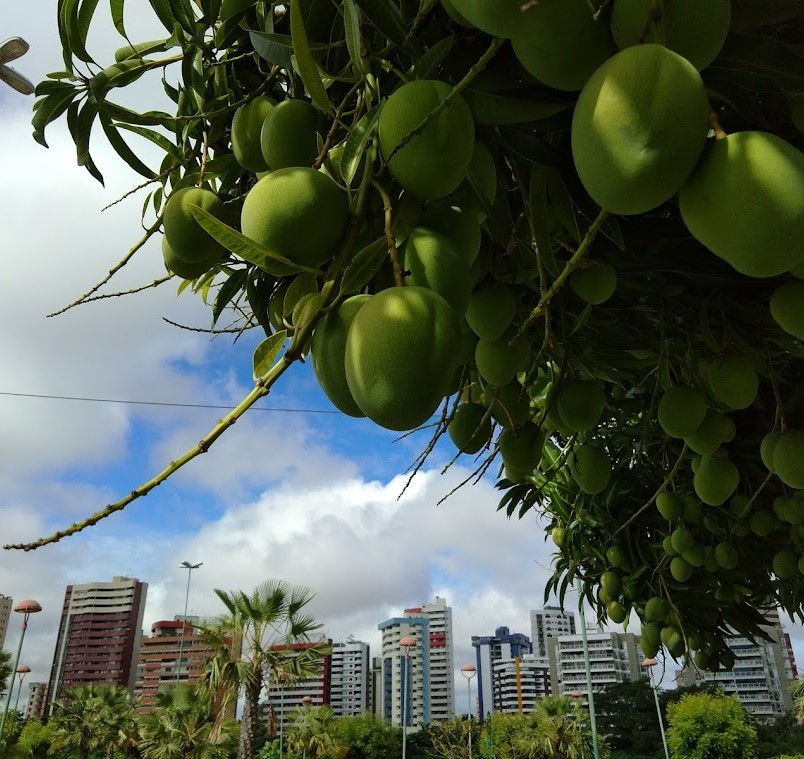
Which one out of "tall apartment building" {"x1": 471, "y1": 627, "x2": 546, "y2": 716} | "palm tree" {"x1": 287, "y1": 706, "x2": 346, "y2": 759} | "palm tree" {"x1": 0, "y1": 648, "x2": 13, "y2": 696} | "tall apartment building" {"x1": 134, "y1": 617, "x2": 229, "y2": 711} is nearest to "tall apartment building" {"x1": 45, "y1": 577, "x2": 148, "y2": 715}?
"tall apartment building" {"x1": 134, "y1": 617, "x2": 229, "y2": 711}

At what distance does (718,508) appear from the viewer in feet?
7.42

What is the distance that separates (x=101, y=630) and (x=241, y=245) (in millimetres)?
74660

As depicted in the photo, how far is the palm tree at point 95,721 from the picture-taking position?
18125mm

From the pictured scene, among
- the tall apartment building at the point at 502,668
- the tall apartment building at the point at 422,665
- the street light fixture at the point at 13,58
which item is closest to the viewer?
the street light fixture at the point at 13,58

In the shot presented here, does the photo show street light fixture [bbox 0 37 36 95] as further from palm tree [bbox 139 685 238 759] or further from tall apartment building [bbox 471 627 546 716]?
tall apartment building [bbox 471 627 546 716]

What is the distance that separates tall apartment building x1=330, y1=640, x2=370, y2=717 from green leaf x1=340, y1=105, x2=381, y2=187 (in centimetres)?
7209

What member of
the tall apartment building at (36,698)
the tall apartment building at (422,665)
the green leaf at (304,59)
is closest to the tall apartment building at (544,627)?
the tall apartment building at (422,665)

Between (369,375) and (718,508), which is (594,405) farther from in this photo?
(718,508)

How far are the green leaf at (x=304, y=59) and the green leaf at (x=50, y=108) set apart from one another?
529 millimetres

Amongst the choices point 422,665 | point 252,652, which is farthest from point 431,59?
point 422,665

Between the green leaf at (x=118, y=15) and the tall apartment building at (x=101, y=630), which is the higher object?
the tall apartment building at (x=101, y=630)

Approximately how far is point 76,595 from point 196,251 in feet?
249

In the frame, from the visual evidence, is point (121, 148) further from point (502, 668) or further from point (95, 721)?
point (502, 668)

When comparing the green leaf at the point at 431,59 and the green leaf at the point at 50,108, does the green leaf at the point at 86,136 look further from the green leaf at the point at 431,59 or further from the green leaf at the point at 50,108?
the green leaf at the point at 431,59
